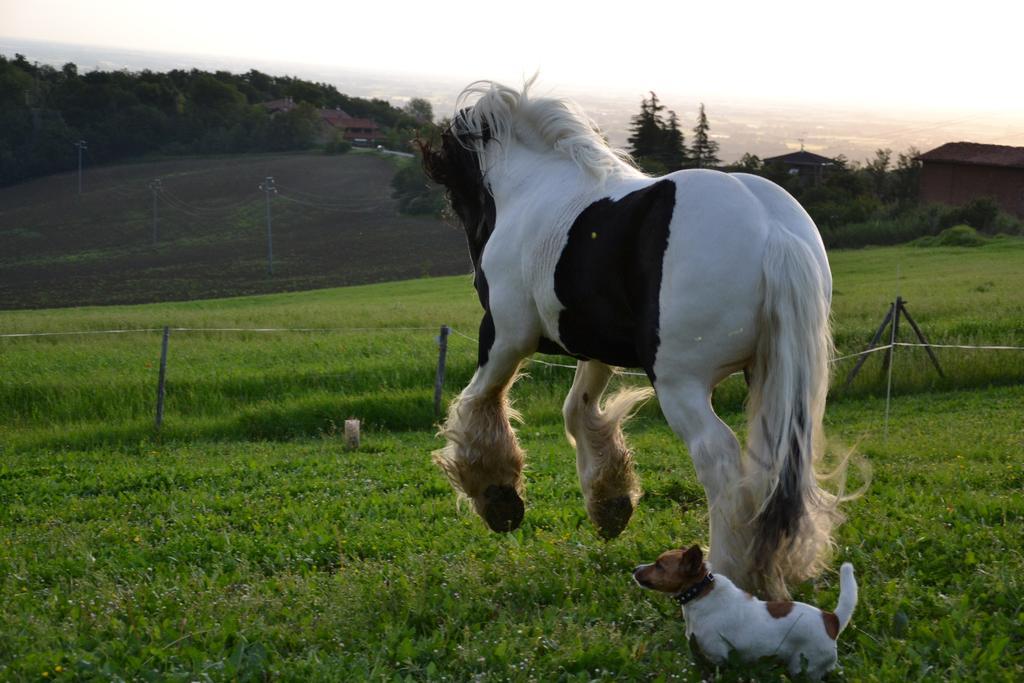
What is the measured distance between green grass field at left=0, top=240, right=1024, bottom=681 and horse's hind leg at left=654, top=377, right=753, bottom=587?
0.47 metres

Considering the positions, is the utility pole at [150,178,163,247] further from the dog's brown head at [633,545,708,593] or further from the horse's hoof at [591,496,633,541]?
the dog's brown head at [633,545,708,593]

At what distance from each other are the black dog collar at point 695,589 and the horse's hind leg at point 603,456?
1.68m

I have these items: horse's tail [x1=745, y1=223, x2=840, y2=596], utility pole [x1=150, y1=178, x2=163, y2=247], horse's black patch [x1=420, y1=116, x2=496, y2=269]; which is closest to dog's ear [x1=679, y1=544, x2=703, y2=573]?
horse's tail [x1=745, y1=223, x2=840, y2=596]

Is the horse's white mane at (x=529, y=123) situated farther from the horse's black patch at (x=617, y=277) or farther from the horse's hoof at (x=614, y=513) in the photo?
the horse's hoof at (x=614, y=513)

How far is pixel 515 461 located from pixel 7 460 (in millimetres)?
8231

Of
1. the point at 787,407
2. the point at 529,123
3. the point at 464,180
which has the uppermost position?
the point at 529,123

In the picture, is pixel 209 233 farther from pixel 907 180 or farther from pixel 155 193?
pixel 907 180

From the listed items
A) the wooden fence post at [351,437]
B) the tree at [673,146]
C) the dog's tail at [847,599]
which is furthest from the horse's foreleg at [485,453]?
the tree at [673,146]

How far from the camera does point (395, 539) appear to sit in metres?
6.36

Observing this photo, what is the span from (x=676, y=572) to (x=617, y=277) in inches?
51.5

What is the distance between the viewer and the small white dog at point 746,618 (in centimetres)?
375

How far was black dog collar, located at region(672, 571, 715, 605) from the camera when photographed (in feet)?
12.6

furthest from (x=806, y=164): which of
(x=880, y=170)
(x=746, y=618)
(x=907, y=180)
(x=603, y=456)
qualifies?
(x=746, y=618)

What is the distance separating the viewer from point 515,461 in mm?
5609
